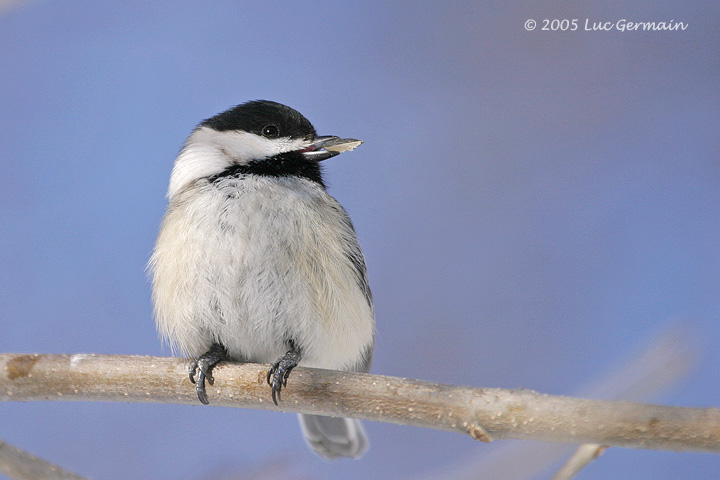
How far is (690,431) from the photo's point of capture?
94cm

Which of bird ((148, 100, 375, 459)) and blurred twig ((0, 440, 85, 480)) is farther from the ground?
bird ((148, 100, 375, 459))

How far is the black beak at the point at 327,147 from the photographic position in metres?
1.57

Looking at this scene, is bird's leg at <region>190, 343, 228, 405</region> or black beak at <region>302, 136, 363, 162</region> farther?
black beak at <region>302, 136, 363, 162</region>

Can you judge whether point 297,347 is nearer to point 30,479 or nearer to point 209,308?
point 209,308

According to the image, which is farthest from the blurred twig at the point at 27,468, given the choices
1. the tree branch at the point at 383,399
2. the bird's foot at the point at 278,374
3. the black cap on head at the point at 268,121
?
the black cap on head at the point at 268,121

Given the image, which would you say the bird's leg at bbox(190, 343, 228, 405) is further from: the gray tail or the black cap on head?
the black cap on head

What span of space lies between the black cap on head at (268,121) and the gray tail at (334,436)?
755mm

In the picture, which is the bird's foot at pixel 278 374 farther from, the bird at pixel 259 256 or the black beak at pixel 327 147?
the black beak at pixel 327 147

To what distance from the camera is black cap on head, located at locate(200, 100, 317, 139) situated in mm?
1634

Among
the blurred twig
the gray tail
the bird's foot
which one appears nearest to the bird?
the bird's foot

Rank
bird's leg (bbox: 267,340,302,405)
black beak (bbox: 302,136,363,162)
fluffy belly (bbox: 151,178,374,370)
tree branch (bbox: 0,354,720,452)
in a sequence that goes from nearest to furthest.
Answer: tree branch (bbox: 0,354,720,452), bird's leg (bbox: 267,340,302,405), fluffy belly (bbox: 151,178,374,370), black beak (bbox: 302,136,363,162)

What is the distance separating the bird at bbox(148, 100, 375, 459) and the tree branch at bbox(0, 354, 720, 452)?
0.17ft

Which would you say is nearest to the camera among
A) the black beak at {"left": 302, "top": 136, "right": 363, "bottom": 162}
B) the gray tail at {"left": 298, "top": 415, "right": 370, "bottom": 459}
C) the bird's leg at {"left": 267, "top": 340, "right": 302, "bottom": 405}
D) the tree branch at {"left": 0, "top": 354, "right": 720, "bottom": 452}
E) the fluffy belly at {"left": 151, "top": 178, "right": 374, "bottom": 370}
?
the tree branch at {"left": 0, "top": 354, "right": 720, "bottom": 452}

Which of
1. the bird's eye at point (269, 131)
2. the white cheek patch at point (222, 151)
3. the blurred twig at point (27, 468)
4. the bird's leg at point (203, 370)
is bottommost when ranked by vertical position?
the blurred twig at point (27, 468)
